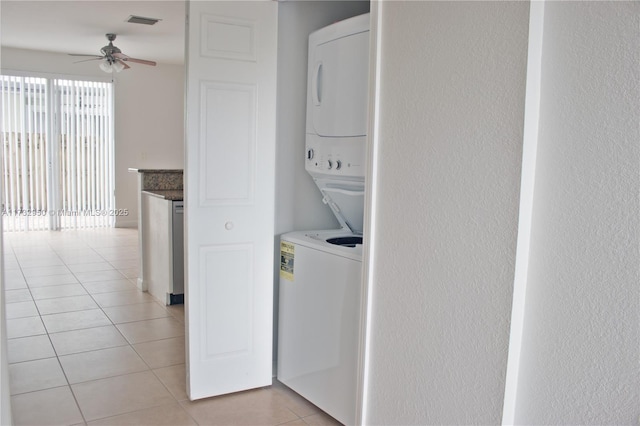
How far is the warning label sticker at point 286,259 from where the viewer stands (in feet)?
8.87

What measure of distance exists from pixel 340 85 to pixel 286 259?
92 cm

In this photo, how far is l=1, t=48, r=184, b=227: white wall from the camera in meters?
8.25

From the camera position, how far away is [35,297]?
4398 mm

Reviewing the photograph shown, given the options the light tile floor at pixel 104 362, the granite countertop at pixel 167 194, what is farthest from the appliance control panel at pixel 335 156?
the granite countertop at pixel 167 194

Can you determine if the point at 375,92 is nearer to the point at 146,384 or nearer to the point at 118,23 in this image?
the point at 146,384

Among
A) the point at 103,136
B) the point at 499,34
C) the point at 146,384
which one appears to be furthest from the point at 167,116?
the point at 499,34

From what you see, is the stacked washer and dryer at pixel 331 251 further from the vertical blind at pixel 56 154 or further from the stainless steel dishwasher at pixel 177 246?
the vertical blind at pixel 56 154

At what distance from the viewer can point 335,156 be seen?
99.3 inches

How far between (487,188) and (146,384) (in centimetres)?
215

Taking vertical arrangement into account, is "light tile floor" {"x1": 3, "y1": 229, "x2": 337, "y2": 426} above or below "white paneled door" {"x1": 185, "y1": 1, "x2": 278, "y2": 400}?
below

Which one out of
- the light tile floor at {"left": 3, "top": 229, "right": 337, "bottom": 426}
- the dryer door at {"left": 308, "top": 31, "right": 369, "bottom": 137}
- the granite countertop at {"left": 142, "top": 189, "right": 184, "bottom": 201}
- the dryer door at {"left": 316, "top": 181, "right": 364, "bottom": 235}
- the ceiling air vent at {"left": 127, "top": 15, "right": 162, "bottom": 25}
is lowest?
the light tile floor at {"left": 3, "top": 229, "right": 337, "bottom": 426}

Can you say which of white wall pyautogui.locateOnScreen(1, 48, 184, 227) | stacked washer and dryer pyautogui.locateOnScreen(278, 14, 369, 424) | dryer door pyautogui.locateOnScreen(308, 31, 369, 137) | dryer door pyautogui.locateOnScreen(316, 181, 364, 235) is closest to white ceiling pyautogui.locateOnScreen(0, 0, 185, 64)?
white wall pyautogui.locateOnScreen(1, 48, 184, 227)

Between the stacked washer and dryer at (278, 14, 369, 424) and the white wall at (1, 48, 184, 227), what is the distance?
20.8 feet

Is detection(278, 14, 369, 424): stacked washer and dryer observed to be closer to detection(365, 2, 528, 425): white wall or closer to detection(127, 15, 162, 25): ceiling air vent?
detection(365, 2, 528, 425): white wall
